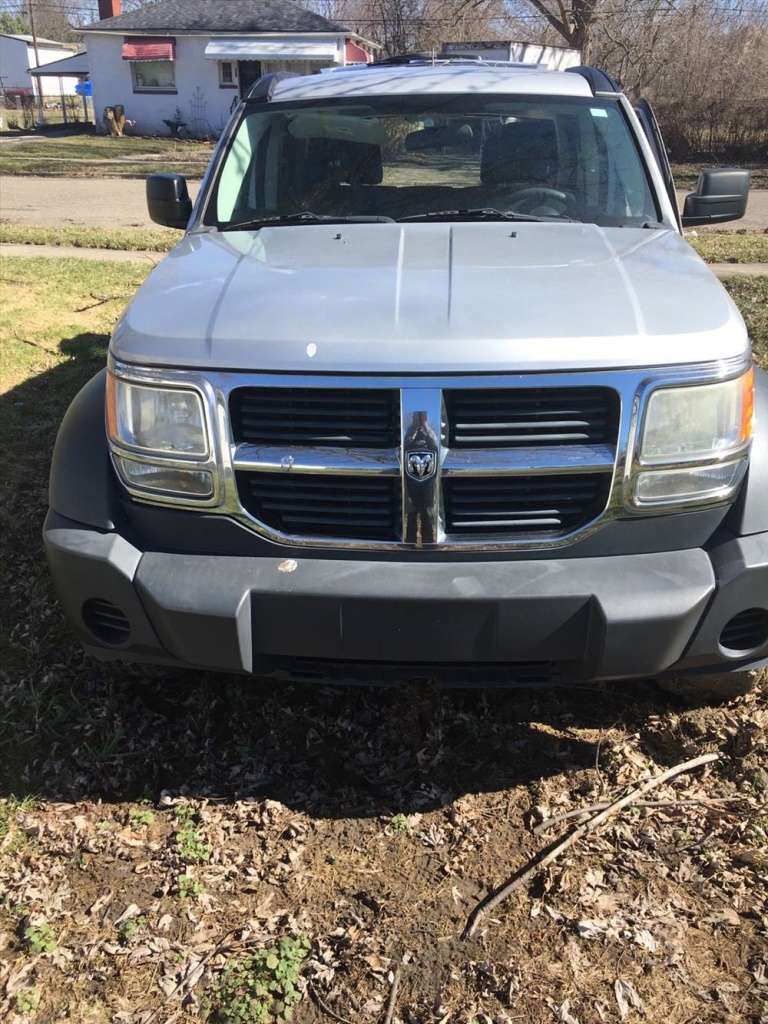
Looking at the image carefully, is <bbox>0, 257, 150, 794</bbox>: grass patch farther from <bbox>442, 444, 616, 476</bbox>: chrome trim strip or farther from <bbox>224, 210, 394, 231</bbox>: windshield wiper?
<bbox>224, 210, 394, 231</bbox>: windshield wiper

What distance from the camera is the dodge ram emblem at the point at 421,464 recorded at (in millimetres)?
2279

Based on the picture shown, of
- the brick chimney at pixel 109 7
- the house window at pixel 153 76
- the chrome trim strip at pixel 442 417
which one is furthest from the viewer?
the brick chimney at pixel 109 7

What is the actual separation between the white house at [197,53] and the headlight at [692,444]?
113 ft

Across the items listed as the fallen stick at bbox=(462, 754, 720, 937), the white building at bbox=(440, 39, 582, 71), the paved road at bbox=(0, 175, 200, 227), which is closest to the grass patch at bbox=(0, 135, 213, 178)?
the paved road at bbox=(0, 175, 200, 227)

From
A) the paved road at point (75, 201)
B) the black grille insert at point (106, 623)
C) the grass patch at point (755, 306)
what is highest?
the black grille insert at point (106, 623)

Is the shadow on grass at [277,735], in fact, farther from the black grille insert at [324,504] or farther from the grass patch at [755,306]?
the grass patch at [755,306]

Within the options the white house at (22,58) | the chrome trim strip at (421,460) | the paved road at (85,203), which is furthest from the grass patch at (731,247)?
the white house at (22,58)

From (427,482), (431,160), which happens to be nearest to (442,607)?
(427,482)

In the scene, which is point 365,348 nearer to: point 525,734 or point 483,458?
point 483,458

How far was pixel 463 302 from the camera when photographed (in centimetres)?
243

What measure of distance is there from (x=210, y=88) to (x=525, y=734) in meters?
36.2

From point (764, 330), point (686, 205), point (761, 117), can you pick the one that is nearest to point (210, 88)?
point (761, 117)

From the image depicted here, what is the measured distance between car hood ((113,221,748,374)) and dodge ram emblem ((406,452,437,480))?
215 mm

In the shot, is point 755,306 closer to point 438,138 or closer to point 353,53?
point 438,138
